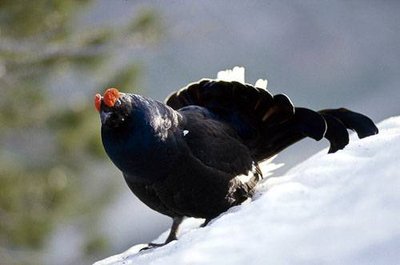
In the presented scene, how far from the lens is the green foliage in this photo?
26.0 feet

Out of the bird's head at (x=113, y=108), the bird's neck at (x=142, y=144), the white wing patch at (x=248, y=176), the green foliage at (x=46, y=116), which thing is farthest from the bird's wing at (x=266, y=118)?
the green foliage at (x=46, y=116)

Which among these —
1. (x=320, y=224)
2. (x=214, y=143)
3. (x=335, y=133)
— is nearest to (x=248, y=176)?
(x=214, y=143)

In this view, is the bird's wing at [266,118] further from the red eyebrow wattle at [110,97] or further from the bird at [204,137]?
the red eyebrow wattle at [110,97]

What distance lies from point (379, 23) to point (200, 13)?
12.0ft

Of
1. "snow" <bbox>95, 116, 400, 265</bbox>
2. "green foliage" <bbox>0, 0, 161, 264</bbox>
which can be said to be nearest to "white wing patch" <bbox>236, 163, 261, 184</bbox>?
"snow" <bbox>95, 116, 400, 265</bbox>

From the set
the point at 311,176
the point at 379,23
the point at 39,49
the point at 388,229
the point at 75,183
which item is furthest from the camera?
the point at 379,23

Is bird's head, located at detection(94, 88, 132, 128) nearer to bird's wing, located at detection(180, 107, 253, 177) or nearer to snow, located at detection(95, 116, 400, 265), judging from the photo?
bird's wing, located at detection(180, 107, 253, 177)

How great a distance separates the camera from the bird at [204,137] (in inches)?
122

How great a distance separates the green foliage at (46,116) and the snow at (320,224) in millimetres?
5432

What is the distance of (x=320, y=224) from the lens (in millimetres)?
2170

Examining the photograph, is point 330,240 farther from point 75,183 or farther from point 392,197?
point 75,183

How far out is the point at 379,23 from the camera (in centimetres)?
1569

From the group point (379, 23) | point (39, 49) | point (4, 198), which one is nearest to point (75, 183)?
point (4, 198)

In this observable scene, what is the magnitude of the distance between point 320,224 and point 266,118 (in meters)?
1.46
